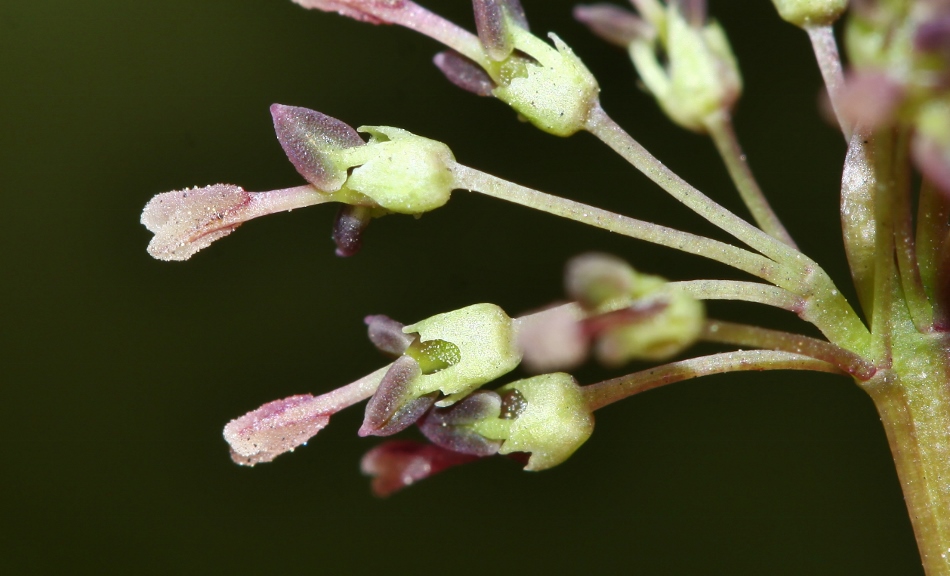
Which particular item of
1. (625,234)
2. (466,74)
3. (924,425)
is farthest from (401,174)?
(924,425)

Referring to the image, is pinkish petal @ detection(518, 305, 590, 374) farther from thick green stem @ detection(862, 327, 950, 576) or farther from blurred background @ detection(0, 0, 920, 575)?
blurred background @ detection(0, 0, 920, 575)

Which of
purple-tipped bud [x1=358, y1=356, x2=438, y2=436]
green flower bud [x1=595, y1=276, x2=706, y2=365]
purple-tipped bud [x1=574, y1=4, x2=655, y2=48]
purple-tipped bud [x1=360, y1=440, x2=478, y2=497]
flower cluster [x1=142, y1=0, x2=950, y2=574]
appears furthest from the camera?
purple-tipped bud [x1=360, y1=440, x2=478, y2=497]

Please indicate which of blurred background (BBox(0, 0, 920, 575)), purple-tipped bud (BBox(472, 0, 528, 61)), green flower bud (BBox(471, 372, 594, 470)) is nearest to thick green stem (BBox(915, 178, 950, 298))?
green flower bud (BBox(471, 372, 594, 470))

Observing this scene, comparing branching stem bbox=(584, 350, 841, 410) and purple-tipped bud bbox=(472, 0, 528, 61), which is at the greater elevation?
purple-tipped bud bbox=(472, 0, 528, 61)

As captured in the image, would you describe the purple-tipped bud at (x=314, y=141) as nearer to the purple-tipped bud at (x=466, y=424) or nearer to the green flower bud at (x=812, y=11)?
the purple-tipped bud at (x=466, y=424)

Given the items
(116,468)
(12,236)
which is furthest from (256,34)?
(116,468)

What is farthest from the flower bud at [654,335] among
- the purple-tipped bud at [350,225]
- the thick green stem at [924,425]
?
the purple-tipped bud at [350,225]

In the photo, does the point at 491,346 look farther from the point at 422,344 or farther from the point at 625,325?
the point at 625,325
